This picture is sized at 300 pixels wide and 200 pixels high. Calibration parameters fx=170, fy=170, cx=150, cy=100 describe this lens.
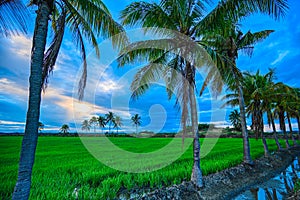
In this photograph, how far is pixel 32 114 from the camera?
3191mm

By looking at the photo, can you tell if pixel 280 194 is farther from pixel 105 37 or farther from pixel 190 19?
pixel 105 37

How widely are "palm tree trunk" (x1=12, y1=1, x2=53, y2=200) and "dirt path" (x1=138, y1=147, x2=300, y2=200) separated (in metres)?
2.96

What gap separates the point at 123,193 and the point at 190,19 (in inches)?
249

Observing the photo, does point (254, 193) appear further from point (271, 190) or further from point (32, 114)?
point (32, 114)

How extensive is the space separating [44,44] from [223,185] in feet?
23.6

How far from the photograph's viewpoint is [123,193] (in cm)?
536

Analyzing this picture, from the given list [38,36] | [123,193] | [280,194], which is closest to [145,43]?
[38,36]

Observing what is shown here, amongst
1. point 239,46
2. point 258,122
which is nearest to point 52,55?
point 239,46

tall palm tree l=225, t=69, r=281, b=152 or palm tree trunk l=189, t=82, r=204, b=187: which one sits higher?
tall palm tree l=225, t=69, r=281, b=152

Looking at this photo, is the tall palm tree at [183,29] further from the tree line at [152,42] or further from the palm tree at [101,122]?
the palm tree at [101,122]

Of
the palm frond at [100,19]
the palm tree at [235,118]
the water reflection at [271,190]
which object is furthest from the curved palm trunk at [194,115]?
the palm tree at [235,118]

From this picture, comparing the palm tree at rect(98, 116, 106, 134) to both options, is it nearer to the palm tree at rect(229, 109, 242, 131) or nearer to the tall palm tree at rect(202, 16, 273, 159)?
the palm tree at rect(229, 109, 242, 131)

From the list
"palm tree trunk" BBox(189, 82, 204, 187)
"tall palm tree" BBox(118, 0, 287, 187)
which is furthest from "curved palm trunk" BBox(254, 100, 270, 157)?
"palm tree trunk" BBox(189, 82, 204, 187)

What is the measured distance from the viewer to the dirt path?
203 inches
